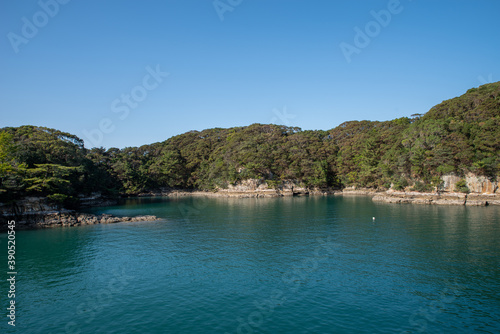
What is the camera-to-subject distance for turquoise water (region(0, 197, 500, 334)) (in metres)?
14.4

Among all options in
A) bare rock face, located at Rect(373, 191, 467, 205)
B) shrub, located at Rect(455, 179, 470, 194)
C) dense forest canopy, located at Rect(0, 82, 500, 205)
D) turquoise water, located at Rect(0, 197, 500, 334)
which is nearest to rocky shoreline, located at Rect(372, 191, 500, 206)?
bare rock face, located at Rect(373, 191, 467, 205)

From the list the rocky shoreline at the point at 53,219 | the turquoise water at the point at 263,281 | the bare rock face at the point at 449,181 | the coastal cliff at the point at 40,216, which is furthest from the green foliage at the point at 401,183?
the coastal cliff at the point at 40,216

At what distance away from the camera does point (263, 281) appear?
19531mm

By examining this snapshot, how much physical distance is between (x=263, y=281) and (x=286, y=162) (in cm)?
7964

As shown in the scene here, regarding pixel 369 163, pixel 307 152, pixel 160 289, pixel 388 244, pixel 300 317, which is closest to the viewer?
pixel 300 317

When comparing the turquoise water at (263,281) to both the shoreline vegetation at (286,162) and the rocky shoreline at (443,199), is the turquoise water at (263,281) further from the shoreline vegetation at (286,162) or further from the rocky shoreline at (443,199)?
the rocky shoreline at (443,199)

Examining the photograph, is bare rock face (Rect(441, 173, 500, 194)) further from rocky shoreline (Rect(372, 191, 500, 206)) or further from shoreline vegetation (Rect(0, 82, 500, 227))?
rocky shoreline (Rect(372, 191, 500, 206))

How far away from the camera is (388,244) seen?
91.6ft

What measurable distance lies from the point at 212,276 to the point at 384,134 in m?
84.3

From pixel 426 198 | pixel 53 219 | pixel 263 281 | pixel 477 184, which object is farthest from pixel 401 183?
A: pixel 53 219

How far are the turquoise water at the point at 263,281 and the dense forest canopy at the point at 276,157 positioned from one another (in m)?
16.6

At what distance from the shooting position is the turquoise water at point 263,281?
14430 millimetres

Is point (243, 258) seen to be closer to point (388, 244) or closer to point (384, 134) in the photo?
point (388, 244)

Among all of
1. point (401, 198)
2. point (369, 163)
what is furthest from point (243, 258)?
point (369, 163)
